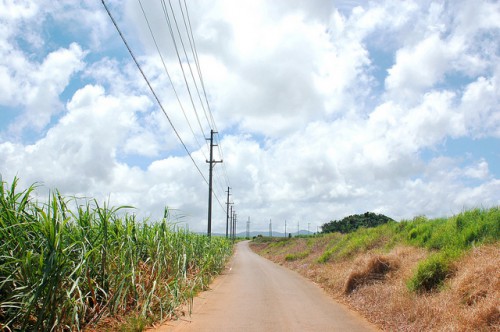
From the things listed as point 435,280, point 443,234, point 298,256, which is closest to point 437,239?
point 443,234

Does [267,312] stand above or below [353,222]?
below

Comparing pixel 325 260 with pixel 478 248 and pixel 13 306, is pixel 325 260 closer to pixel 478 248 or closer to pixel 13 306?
pixel 478 248

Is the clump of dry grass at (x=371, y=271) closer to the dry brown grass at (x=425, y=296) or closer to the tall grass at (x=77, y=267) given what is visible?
the dry brown grass at (x=425, y=296)

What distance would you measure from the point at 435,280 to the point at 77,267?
8.17 meters

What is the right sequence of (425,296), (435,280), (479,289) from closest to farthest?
(479,289), (425,296), (435,280)

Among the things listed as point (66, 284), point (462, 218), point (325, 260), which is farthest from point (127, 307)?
point (325, 260)

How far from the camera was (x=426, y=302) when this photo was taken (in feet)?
30.6

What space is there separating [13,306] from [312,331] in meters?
5.53

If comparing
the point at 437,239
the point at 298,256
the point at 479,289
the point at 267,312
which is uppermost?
the point at 437,239

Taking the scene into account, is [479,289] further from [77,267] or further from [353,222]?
[353,222]

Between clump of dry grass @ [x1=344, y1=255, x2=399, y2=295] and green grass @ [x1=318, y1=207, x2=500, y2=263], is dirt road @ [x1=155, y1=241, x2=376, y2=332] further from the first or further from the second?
green grass @ [x1=318, y1=207, x2=500, y2=263]

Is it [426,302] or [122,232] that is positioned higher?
[122,232]

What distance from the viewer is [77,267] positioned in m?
6.53

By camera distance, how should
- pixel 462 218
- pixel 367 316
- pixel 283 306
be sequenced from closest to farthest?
pixel 367 316
pixel 283 306
pixel 462 218
